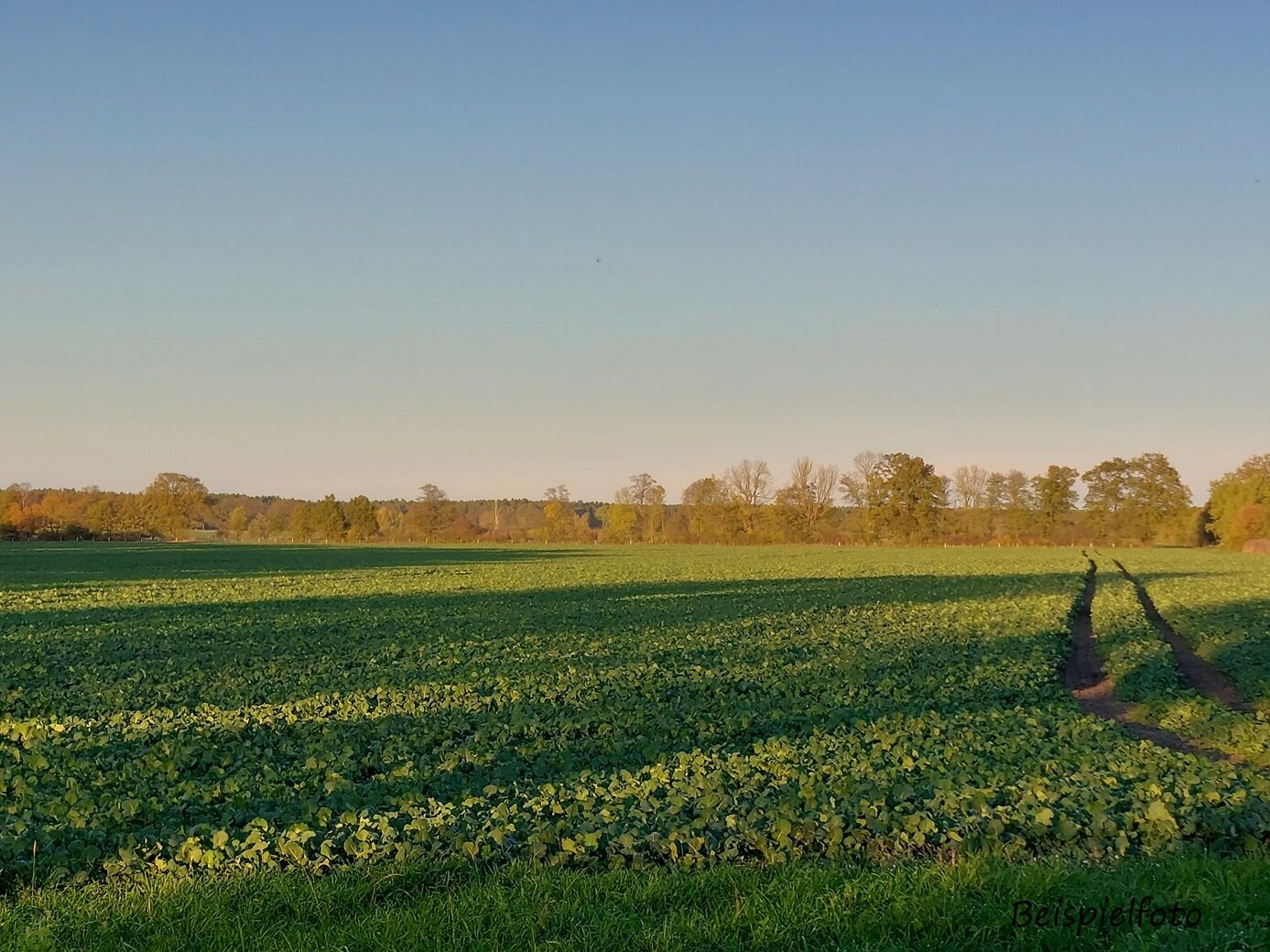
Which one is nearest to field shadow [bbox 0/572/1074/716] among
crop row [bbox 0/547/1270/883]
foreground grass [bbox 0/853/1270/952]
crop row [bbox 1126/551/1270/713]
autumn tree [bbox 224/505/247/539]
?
crop row [bbox 0/547/1270/883]

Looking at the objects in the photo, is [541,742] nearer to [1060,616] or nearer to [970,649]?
[970,649]

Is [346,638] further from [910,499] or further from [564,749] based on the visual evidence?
[910,499]

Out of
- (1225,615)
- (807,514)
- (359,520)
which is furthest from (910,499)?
(1225,615)

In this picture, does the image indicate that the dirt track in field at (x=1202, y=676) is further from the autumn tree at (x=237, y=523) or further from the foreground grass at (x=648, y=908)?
the autumn tree at (x=237, y=523)

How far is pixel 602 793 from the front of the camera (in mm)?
9312

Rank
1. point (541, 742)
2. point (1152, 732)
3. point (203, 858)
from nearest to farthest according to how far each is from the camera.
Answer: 1. point (203, 858)
2. point (541, 742)
3. point (1152, 732)

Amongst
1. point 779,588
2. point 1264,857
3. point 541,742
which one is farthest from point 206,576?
point 1264,857

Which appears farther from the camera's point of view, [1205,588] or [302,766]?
[1205,588]

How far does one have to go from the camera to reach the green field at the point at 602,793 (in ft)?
20.5

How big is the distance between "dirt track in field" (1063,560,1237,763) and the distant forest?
106m

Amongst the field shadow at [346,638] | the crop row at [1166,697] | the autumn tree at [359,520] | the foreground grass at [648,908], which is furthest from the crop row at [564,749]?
the autumn tree at [359,520]

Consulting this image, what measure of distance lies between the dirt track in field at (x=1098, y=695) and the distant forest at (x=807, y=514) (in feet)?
349

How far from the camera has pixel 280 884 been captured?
22.2ft

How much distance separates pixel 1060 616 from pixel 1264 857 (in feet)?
86.2
